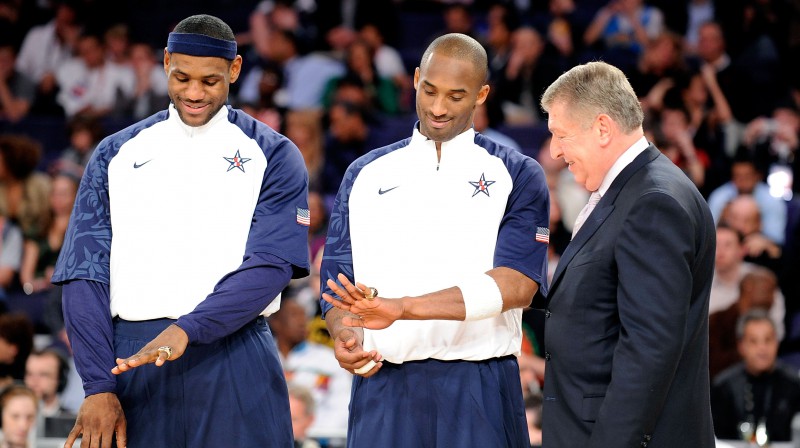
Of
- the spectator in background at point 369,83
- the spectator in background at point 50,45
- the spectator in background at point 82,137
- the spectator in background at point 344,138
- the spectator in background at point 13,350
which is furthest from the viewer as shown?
the spectator in background at point 50,45

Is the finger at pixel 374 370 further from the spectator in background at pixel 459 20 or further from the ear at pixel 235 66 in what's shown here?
the spectator in background at pixel 459 20

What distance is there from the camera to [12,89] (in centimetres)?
1173

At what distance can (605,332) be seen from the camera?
3469 mm

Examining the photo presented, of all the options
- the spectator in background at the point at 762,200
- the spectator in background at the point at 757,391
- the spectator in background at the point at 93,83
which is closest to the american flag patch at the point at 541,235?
the spectator in background at the point at 757,391

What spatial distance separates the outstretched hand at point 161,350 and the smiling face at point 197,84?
786mm

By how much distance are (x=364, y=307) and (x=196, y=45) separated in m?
1.11

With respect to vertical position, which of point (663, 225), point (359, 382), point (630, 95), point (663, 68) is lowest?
point (359, 382)

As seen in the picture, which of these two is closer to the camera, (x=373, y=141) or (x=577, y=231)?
(x=577, y=231)

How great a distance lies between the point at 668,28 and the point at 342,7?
331 cm

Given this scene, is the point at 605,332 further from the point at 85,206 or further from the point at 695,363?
the point at 85,206

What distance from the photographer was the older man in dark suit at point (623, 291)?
3.29 meters

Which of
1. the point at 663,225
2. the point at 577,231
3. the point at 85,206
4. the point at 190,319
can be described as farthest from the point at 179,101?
the point at 663,225

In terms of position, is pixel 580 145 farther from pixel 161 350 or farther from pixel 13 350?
pixel 13 350

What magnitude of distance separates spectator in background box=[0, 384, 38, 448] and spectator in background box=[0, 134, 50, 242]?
3.09 m
